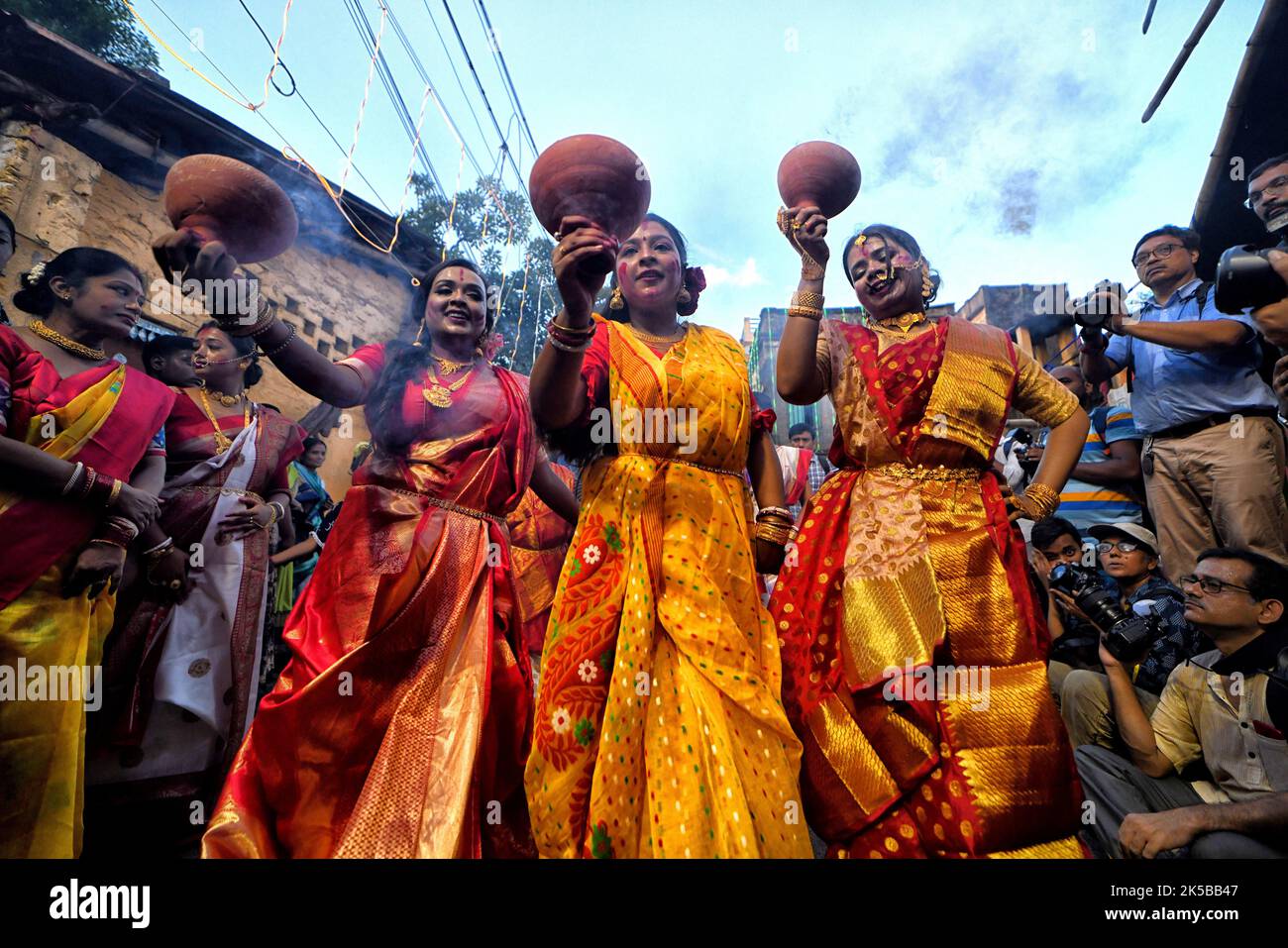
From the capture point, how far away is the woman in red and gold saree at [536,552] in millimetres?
4258

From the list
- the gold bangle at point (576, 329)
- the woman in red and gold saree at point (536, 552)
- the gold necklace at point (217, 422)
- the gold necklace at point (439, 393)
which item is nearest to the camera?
the gold bangle at point (576, 329)

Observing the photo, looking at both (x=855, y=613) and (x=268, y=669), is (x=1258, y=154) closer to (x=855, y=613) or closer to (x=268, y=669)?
(x=855, y=613)

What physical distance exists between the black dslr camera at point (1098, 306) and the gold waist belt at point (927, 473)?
1.11 metres

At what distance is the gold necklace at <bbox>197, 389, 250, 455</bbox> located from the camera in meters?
3.50

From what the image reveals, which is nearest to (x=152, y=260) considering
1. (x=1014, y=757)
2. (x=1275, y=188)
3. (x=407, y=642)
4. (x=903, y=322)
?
(x=407, y=642)

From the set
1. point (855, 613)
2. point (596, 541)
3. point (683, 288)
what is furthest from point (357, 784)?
point (683, 288)

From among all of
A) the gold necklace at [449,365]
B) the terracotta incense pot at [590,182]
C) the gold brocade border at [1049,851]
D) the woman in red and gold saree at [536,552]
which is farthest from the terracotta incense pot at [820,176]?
the woman in red and gold saree at [536,552]

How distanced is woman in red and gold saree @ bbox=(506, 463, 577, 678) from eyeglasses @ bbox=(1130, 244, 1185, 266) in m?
3.88

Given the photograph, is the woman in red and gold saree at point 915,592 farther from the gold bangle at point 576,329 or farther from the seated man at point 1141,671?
the seated man at point 1141,671

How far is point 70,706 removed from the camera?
2475 millimetres

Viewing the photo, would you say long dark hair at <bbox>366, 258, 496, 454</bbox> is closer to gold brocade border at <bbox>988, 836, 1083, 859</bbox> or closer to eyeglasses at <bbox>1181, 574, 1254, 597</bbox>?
gold brocade border at <bbox>988, 836, 1083, 859</bbox>

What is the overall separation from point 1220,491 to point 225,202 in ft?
15.4

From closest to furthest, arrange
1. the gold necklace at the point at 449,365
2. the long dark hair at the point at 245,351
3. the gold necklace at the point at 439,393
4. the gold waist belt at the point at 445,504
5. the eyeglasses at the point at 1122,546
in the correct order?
1. the gold waist belt at the point at 445,504
2. the gold necklace at the point at 439,393
3. the gold necklace at the point at 449,365
4. the eyeglasses at the point at 1122,546
5. the long dark hair at the point at 245,351
